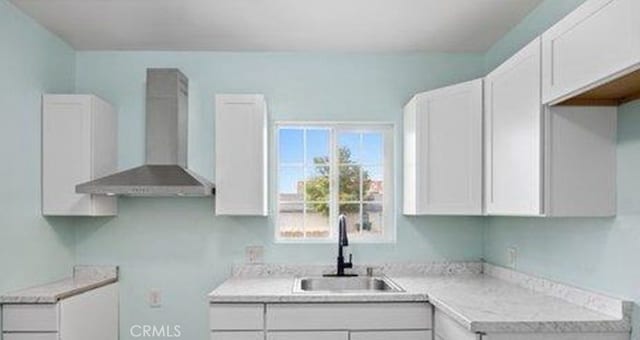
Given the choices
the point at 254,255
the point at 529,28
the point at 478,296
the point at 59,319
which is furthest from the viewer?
the point at 254,255

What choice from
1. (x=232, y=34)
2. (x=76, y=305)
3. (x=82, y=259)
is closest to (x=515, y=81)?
(x=232, y=34)

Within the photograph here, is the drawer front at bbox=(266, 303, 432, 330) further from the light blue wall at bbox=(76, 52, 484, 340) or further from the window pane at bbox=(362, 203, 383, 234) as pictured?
the window pane at bbox=(362, 203, 383, 234)

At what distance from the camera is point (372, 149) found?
12.1ft

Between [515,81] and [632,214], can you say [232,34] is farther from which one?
[632,214]

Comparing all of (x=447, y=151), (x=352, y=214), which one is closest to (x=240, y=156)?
(x=352, y=214)

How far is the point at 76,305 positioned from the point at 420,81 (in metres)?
2.61

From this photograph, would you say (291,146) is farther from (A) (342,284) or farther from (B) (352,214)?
(A) (342,284)

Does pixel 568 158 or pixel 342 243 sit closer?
pixel 568 158

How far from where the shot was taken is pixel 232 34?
127 inches

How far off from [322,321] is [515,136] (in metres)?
1.37

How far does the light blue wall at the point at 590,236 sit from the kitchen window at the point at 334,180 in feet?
2.97

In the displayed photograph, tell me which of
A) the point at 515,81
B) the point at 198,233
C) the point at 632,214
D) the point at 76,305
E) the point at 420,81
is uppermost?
the point at 420,81

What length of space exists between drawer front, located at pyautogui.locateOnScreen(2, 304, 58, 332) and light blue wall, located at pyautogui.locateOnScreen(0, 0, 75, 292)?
141 millimetres

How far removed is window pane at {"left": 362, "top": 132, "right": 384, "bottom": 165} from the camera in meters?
3.70
